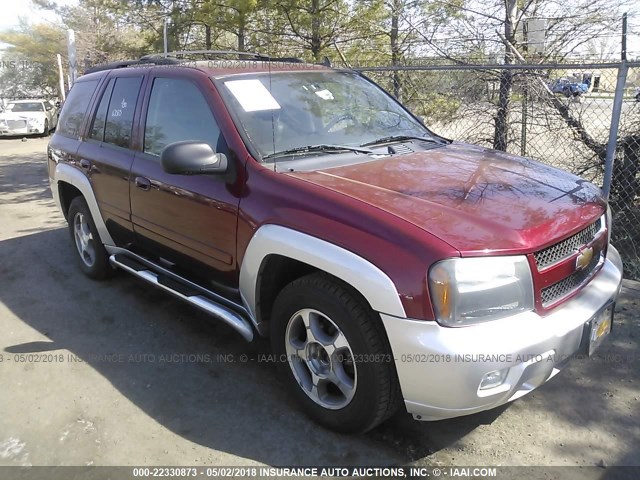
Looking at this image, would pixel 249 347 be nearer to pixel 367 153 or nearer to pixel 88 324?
pixel 88 324

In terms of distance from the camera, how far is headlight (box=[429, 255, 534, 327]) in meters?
2.20

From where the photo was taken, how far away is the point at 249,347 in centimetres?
373

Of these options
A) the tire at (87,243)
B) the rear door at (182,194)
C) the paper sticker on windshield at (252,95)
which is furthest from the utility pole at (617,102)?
the tire at (87,243)

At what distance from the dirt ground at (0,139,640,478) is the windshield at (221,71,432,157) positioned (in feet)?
4.84

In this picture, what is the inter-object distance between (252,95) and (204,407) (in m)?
1.86

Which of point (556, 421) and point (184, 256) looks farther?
point (184, 256)

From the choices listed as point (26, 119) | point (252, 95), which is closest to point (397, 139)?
point (252, 95)

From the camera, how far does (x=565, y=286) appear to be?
2.56 meters

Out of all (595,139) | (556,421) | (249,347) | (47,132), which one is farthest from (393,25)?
(47,132)

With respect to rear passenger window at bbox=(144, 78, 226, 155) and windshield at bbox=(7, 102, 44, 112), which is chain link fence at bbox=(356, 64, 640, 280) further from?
windshield at bbox=(7, 102, 44, 112)

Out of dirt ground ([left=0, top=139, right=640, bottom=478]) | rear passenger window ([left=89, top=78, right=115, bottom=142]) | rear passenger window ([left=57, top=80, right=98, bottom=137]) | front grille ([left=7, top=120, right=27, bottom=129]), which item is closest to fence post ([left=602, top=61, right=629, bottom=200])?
dirt ground ([left=0, top=139, right=640, bottom=478])

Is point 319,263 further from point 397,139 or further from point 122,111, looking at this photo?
point 122,111

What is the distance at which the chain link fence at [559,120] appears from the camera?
5184 millimetres

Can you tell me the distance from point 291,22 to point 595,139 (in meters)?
5.44
